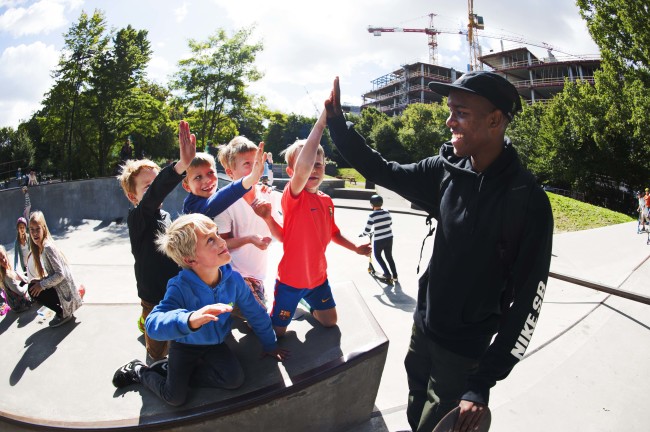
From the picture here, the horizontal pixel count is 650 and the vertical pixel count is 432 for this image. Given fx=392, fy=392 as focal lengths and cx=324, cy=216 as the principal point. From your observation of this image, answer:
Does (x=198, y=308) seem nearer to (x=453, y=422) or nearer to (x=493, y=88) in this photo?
(x=453, y=422)

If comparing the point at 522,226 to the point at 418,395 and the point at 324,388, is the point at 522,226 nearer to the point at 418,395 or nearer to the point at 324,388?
the point at 418,395

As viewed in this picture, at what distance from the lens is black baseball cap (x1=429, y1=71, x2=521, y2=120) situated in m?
1.82

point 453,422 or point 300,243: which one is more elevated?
point 300,243

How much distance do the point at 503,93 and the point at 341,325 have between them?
219 cm

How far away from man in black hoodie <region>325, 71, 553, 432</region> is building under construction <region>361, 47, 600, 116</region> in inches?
1438

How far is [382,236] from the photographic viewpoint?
6711 mm

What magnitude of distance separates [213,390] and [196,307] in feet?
1.87

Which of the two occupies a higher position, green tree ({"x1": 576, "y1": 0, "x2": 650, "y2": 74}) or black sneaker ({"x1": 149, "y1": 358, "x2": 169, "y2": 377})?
green tree ({"x1": 576, "y1": 0, "x2": 650, "y2": 74})

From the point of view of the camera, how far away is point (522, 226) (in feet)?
5.64

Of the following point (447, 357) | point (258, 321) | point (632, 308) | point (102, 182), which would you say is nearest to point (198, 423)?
point (258, 321)

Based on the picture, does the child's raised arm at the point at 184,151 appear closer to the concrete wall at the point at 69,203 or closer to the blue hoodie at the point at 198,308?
the blue hoodie at the point at 198,308

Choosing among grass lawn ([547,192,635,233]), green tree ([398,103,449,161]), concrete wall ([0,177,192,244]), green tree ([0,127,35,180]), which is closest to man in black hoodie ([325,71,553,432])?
grass lawn ([547,192,635,233])

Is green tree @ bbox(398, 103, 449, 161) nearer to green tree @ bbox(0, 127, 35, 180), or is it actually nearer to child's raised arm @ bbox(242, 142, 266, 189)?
green tree @ bbox(0, 127, 35, 180)

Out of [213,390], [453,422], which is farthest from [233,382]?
[453,422]
